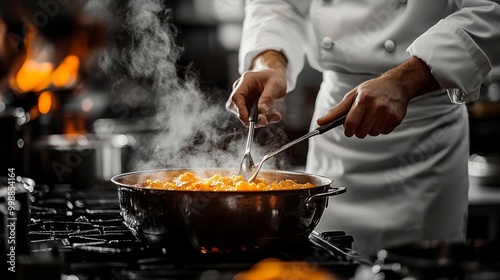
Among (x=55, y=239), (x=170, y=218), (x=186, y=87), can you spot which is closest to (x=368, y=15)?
(x=186, y=87)

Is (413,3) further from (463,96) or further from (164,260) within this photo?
(164,260)

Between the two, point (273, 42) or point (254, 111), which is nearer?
point (254, 111)

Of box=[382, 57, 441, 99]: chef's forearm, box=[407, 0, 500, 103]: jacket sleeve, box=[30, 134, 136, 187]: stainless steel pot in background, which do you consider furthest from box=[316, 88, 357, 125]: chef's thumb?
box=[30, 134, 136, 187]: stainless steel pot in background

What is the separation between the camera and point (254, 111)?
1.70 metres

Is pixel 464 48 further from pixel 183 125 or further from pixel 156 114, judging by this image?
pixel 156 114

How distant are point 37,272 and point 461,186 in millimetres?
1429

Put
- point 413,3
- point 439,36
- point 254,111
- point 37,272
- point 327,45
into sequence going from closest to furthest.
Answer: point 37,272 < point 439,36 < point 254,111 < point 413,3 < point 327,45

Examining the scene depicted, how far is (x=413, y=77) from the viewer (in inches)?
61.2

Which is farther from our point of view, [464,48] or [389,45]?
[389,45]

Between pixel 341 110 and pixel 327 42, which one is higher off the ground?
pixel 327 42

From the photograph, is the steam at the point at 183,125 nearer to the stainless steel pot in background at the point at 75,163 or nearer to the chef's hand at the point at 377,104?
the stainless steel pot in background at the point at 75,163

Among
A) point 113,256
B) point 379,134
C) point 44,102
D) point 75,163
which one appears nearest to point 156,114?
point 44,102

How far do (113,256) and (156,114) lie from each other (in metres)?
4.20

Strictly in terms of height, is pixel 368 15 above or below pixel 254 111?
above
